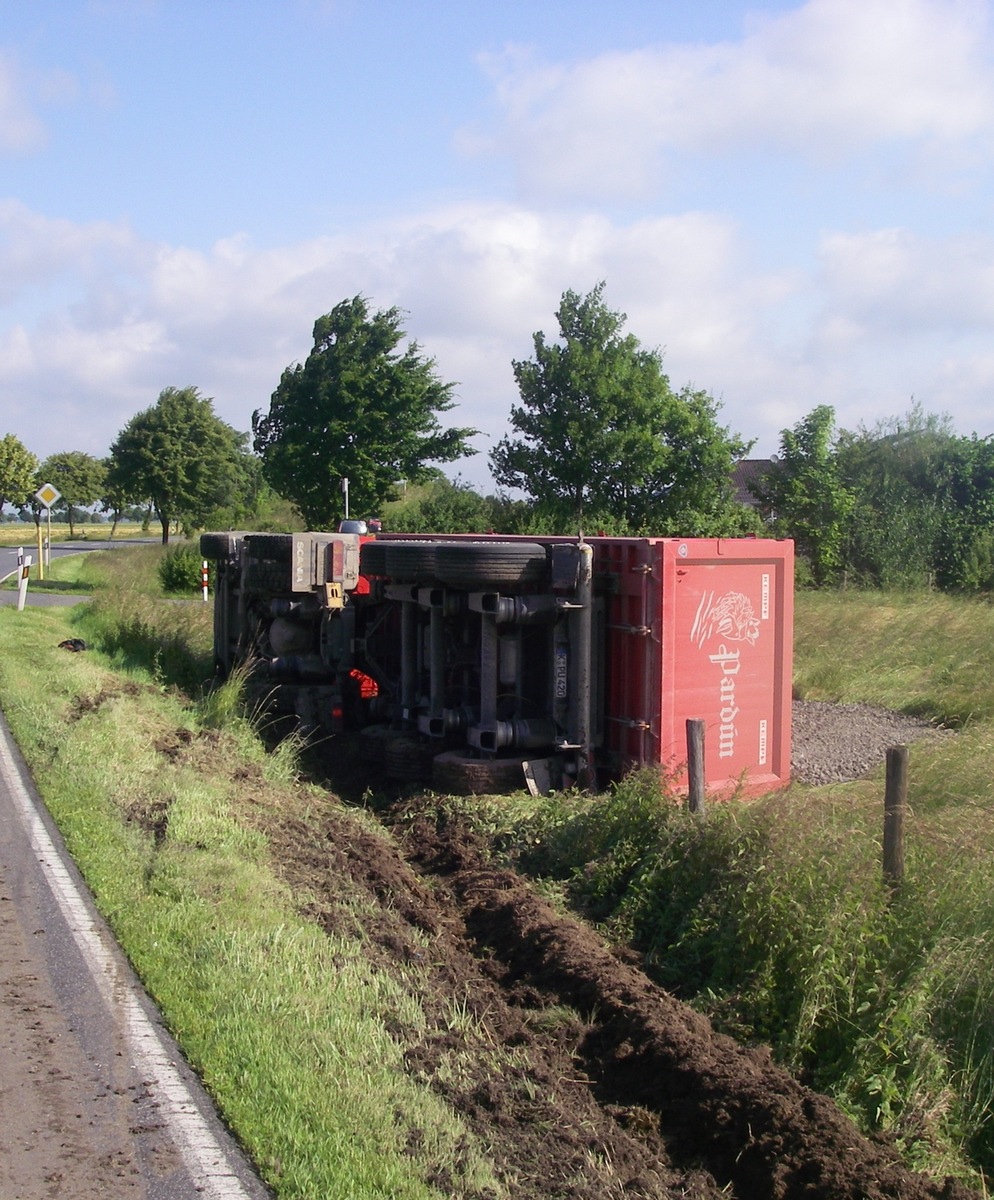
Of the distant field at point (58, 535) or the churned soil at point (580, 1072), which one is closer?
the churned soil at point (580, 1072)

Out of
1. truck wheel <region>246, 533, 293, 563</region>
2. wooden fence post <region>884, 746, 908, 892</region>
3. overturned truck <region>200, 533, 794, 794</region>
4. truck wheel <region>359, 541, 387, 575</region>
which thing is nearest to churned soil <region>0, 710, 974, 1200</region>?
wooden fence post <region>884, 746, 908, 892</region>

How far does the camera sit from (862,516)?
109ft

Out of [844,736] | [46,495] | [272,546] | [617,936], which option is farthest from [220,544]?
[46,495]

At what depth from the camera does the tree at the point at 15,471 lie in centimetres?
→ 6894

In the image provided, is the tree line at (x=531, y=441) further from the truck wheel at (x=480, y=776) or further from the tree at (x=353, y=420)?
the truck wheel at (x=480, y=776)

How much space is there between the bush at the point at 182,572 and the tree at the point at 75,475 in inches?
2002

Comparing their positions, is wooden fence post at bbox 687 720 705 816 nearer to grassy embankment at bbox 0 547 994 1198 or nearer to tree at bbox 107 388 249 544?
grassy embankment at bbox 0 547 994 1198


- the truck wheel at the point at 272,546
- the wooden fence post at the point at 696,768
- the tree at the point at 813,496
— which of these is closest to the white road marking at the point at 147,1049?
the wooden fence post at the point at 696,768

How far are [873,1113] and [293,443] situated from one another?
2266cm

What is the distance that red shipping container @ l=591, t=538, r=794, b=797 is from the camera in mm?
9148

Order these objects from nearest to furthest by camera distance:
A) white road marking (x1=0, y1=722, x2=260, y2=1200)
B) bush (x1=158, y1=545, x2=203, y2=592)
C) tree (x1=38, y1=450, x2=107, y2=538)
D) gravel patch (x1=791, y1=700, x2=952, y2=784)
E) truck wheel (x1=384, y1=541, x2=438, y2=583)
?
white road marking (x1=0, y1=722, x2=260, y2=1200) → truck wheel (x1=384, y1=541, x2=438, y2=583) → gravel patch (x1=791, y1=700, x2=952, y2=784) → bush (x1=158, y1=545, x2=203, y2=592) → tree (x1=38, y1=450, x2=107, y2=538)

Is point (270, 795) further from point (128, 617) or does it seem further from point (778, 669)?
point (128, 617)

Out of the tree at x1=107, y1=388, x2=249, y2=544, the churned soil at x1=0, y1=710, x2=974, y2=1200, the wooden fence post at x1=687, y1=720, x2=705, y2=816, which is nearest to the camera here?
the churned soil at x1=0, y1=710, x2=974, y2=1200

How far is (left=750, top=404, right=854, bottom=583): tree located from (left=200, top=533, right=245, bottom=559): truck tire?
20815mm
